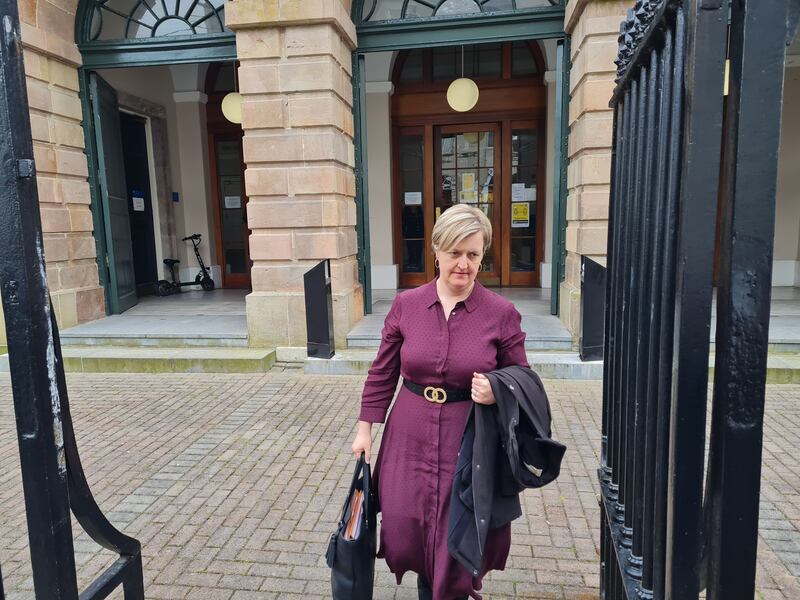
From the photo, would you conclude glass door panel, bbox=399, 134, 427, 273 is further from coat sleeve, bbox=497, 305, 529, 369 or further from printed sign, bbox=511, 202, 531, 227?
coat sleeve, bbox=497, 305, 529, 369

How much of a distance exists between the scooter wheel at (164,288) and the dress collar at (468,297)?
9.84m

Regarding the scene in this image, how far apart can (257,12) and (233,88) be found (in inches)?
214

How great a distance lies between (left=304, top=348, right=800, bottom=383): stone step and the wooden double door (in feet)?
15.2

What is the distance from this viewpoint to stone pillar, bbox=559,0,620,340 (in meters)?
6.19

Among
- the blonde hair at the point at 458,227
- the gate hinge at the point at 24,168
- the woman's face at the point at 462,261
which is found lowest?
the woman's face at the point at 462,261

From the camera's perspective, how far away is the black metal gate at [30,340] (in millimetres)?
1303

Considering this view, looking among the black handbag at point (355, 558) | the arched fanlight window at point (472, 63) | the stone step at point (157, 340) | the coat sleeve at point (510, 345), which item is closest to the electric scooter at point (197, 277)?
the stone step at point (157, 340)

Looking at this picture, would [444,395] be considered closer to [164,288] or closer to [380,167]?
[380,167]

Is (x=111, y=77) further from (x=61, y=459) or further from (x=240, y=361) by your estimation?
(x=61, y=459)

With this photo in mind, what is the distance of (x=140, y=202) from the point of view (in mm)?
10984

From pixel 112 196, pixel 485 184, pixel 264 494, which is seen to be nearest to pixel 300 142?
pixel 112 196

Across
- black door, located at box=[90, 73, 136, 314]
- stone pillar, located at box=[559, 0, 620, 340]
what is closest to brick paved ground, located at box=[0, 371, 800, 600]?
stone pillar, located at box=[559, 0, 620, 340]

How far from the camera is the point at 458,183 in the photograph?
35.6 feet

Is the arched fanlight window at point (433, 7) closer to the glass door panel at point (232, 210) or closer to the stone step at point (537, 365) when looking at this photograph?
the stone step at point (537, 365)
